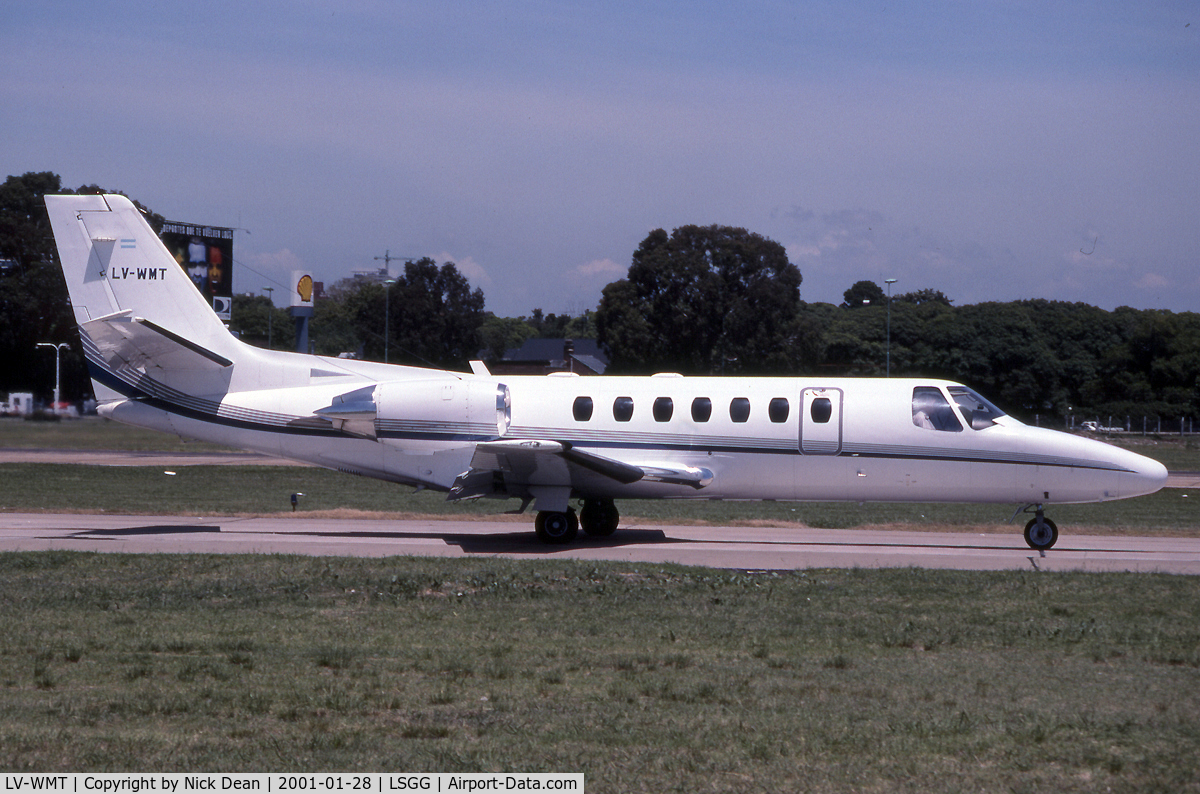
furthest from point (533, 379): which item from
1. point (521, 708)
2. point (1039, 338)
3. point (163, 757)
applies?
point (1039, 338)

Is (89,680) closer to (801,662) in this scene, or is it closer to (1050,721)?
(801,662)

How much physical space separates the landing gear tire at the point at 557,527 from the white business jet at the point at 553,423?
3 centimetres

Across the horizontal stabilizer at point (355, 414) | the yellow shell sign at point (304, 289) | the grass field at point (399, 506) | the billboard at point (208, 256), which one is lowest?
the grass field at point (399, 506)

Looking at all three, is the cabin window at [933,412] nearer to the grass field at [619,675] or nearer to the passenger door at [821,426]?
the passenger door at [821,426]

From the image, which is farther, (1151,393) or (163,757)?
(1151,393)

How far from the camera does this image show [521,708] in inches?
302

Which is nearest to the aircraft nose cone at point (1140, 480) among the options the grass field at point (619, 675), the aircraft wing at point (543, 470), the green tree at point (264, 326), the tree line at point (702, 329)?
the grass field at point (619, 675)

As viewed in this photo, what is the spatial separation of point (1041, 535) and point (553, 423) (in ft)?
28.0

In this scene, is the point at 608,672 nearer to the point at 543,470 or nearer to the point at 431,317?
the point at 543,470

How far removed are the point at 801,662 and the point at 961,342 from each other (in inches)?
2065

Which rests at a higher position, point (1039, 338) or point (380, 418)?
point (1039, 338)

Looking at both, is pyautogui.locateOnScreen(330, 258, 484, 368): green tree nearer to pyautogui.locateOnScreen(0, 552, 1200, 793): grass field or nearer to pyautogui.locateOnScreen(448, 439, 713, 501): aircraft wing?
pyautogui.locateOnScreen(448, 439, 713, 501): aircraft wing

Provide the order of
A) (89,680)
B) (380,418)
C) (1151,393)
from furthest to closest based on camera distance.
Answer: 1. (1151,393)
2. (380,418)
3. (89,680)

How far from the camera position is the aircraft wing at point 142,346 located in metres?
18.7
